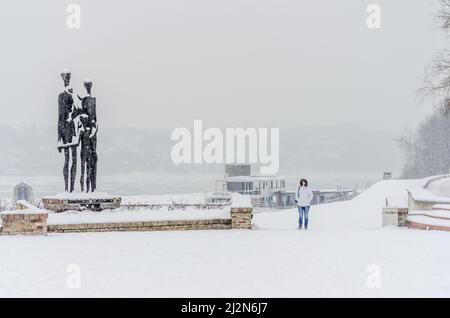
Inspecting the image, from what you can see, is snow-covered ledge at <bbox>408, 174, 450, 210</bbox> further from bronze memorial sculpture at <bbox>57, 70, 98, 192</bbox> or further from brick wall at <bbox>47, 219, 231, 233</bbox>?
bronze memorial sculpture at <bbox>57, 70, 98, 192</bbox>

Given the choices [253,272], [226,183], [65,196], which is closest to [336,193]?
[226,183]

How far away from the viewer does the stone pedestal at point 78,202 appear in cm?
1888

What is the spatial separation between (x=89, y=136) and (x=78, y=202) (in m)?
2.50

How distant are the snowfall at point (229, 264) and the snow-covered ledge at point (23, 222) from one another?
43cm

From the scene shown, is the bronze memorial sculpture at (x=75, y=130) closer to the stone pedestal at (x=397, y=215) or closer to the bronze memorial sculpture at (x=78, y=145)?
the bronze memorial sculpture at (x=78, y=145)

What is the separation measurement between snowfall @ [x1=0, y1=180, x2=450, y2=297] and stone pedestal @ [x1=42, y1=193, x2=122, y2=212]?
4560mm

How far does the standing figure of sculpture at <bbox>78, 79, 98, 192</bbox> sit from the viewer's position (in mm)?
19625

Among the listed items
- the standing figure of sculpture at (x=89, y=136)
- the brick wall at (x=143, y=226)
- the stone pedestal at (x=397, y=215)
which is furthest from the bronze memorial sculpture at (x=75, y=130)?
the stone pedestal at (x=397, y=215)

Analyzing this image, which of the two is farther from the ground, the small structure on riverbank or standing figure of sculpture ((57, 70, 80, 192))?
standing figure of sculpture ((57, 70, 80, 192))

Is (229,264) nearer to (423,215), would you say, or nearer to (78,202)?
(423,215)

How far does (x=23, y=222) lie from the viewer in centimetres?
1416

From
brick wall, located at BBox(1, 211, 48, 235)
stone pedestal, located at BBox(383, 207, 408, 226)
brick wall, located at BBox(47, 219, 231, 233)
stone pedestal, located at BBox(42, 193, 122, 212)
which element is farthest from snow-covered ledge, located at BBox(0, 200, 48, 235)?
stone pedestal, located at BBox(383, 207, 408, 226)
